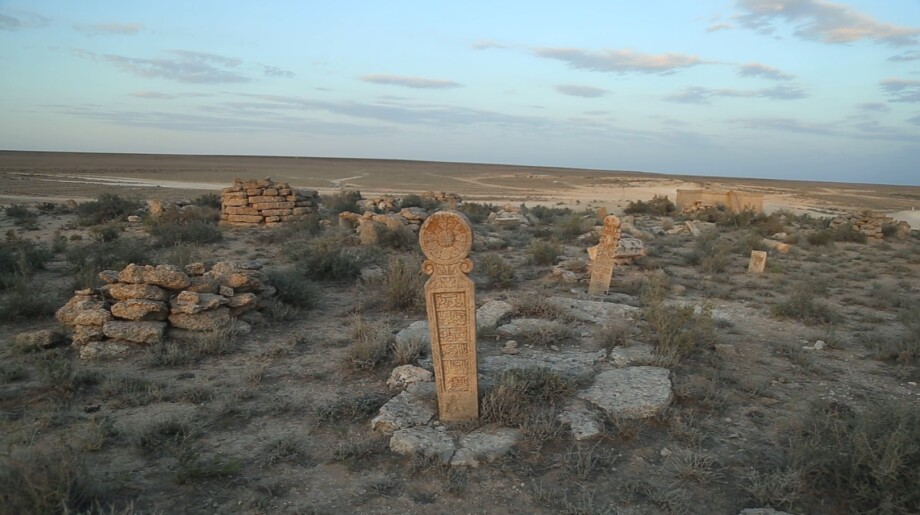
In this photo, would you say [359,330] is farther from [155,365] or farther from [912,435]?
[912,435]

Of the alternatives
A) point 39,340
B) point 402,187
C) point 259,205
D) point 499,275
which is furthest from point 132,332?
point 402,187

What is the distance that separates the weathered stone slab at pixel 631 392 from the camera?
4453 mm

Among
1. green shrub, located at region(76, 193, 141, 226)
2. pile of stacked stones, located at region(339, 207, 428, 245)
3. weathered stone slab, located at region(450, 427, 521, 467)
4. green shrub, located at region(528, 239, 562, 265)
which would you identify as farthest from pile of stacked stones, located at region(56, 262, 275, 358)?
green shrub, located at region(76, 193, 141, 226)

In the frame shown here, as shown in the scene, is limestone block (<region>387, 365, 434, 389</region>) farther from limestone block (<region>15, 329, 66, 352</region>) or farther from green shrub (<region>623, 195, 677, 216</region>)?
green shrub (<region>623, 195, 677, 216</region>)

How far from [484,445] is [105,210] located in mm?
16677

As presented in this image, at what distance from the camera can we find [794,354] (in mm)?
5977

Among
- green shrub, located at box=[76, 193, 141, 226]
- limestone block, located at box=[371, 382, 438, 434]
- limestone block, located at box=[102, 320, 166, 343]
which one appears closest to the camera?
limestone block, located at box=[371, 382, 438, 434]

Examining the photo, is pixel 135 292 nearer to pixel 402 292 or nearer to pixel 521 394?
pixel 402 292

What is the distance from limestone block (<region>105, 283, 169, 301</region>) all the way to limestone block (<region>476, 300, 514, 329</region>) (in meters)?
3.98

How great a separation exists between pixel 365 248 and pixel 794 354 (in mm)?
8268

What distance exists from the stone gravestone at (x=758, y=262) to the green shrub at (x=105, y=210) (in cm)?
1718

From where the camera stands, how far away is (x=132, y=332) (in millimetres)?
5816

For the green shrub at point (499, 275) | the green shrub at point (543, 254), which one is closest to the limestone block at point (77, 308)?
the green shrub at point (499, 275)

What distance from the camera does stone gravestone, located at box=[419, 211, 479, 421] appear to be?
13.4ft
